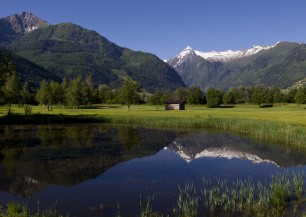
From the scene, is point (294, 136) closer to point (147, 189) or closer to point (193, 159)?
point (193, 159)

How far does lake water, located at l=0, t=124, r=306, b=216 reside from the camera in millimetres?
27375

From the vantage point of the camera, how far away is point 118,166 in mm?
41438

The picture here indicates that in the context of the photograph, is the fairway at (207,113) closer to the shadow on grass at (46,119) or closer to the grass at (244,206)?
the shadow on grass at (46,119)

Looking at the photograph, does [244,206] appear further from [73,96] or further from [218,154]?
[73,96]

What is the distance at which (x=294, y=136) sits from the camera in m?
57.1

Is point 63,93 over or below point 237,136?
over

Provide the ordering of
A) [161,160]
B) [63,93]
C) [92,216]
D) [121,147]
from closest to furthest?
[92,216], [161,160], [121,147], [63,93]

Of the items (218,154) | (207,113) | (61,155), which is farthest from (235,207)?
(207,113)

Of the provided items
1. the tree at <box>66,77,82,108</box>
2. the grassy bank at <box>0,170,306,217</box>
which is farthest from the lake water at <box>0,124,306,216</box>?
the tree at <box>66,77,82,108</box>

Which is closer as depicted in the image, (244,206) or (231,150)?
(244,206)

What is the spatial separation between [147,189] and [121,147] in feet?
83.7

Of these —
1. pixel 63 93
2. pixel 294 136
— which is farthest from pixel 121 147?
pixel 63 93

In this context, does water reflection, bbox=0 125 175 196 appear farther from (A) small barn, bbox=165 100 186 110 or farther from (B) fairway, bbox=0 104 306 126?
(A) small barn, bbox=165 100 186 110

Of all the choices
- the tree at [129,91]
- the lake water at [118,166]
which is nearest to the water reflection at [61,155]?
the lake water at [118,166]
